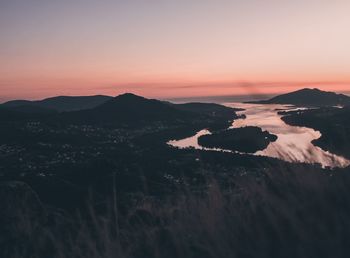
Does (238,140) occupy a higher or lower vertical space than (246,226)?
lower

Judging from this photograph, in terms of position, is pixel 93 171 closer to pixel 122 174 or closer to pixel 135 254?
pixel 122 174

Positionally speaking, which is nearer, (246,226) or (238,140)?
(246,226)

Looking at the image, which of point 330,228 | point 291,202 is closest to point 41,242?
point 291,202

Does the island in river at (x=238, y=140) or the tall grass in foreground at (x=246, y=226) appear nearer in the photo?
the tall grass in foreground at (x=246, y=226)

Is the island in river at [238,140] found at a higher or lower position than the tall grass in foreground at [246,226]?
lower

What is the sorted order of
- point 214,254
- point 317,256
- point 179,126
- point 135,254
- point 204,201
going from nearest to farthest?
point 317,256 < point 214,254 < point 135,254 < point 204,201 < point 179,126
